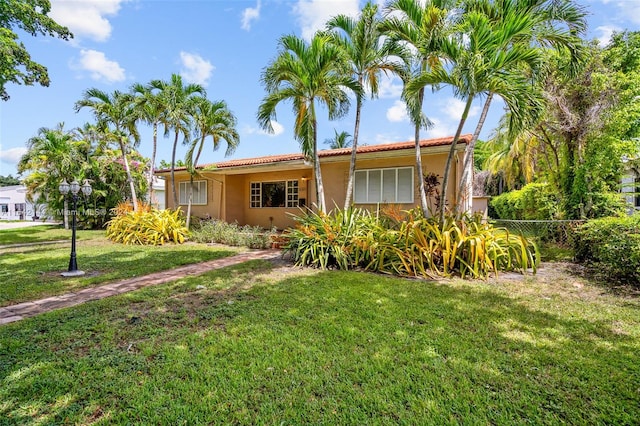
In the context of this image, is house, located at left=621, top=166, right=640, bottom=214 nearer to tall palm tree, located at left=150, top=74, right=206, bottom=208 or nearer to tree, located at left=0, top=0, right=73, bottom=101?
tall palm tree, located at left=150, top=74, right=206, bottom=208

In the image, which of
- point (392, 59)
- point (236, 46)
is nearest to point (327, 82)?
point (392, 59)

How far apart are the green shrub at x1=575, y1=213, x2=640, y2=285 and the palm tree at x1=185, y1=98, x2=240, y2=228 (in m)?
13.0

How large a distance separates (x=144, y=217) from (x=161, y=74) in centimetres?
608

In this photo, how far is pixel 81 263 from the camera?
29.1 ft

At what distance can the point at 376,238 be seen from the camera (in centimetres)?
841

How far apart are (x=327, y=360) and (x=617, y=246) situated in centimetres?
667

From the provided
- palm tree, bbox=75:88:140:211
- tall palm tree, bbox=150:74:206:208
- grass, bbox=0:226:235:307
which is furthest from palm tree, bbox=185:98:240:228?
grass, bbox=0:226:235:307

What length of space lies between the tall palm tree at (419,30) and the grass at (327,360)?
4.59 meters

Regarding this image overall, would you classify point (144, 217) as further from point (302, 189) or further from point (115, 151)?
point (115, 151)

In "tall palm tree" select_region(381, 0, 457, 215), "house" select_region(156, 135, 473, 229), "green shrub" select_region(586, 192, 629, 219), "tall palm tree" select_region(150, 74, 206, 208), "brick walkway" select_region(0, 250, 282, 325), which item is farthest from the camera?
"tall palm tree" select_region(150, 74, 206, 208)

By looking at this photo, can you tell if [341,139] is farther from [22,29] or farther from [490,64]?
[490,64]

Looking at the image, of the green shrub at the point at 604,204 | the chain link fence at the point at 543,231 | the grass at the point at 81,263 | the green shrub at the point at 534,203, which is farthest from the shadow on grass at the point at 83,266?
the green shrub at the point at 534,203

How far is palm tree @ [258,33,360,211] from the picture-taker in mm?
8320

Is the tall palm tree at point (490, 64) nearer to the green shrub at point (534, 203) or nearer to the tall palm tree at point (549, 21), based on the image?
the tall palm tree at point (549, 21)
